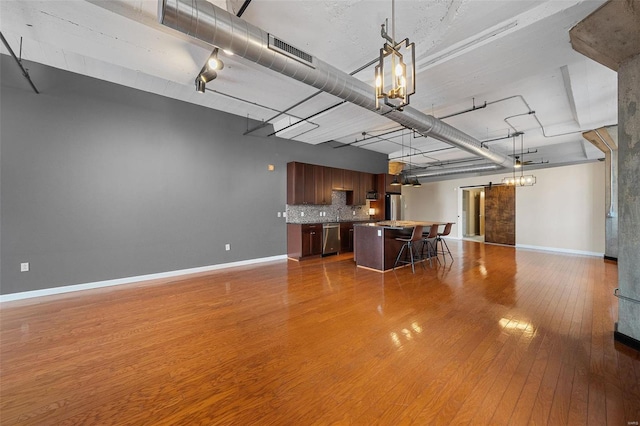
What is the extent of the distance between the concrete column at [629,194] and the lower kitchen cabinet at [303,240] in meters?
5.06

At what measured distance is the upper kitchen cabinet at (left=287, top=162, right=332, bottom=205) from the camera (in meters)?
6.47

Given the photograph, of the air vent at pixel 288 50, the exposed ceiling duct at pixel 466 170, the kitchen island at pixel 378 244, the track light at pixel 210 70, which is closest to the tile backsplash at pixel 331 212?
the kitchen island at pixel 378 244

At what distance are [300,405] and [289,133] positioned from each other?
18.4 feet

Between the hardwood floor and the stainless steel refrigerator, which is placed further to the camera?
the stainless steel refrigerator

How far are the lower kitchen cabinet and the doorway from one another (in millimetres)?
7091

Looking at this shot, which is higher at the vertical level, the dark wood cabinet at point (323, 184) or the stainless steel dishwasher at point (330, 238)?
the dark wood cabinet at point (323, 184)

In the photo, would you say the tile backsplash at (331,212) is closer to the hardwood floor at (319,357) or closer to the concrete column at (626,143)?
the hardwood floor at (319,357)

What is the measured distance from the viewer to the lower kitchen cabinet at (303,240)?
6270 mm

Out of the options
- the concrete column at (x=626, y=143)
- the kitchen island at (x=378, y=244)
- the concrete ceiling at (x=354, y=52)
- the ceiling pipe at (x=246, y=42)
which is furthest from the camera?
the kitchen island at (x=378, y=244)

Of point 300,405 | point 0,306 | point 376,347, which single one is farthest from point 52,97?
point 376,347

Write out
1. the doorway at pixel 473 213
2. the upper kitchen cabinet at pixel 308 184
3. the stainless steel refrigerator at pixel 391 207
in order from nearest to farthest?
the upper kitchen cabinet at pixel 308 184, the stainless steel refrigerator at pixel 391 207, the doorway at pixel 473 213

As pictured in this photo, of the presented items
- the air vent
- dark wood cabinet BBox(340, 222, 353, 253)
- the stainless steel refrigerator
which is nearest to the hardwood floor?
the air vent

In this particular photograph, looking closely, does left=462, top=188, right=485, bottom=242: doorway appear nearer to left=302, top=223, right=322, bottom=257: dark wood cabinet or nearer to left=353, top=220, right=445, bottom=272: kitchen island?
left=353, top=220, right=445, bottom=272: kitchen island

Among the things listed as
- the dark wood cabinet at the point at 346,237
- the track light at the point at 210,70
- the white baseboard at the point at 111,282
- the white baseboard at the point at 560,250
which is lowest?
the white baseboard at the point at 560,250
